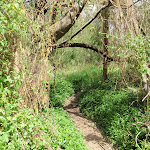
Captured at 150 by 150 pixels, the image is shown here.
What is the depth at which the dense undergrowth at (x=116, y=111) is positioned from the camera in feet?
14.2

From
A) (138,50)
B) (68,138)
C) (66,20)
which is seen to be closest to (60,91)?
(66,20)

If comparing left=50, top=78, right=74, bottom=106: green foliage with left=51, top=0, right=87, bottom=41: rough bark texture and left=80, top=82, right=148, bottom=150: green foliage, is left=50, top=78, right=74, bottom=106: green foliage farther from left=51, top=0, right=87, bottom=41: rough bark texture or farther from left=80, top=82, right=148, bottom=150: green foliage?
left=51, top=0, right=87, bottom=41: rough bark texture

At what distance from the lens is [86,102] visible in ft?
23.6

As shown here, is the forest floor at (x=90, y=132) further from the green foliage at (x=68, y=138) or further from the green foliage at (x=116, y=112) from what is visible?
the green foliage at (x=68, y=138)

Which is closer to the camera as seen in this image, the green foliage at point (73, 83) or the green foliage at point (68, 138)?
the green foliage at point (68, 138)

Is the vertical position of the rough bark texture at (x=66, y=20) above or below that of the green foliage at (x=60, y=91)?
above

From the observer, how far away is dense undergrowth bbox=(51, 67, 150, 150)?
4.32 m

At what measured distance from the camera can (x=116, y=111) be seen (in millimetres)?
5477

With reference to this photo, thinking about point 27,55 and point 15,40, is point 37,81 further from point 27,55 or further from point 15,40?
point 15,40

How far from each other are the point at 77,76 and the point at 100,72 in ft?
5.39

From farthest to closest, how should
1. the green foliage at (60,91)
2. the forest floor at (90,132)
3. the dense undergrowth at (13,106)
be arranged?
the green foliage at (60,91)
the forest floor at (90,132)
the dense undergrowth at (13,106)

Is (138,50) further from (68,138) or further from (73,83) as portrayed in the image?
(73,83)

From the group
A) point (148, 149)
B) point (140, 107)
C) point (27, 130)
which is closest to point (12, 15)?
point (27, 130)

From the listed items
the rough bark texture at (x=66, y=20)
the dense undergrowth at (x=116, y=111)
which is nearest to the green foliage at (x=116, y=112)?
the dense undergrowth at (x=116, y=111)
